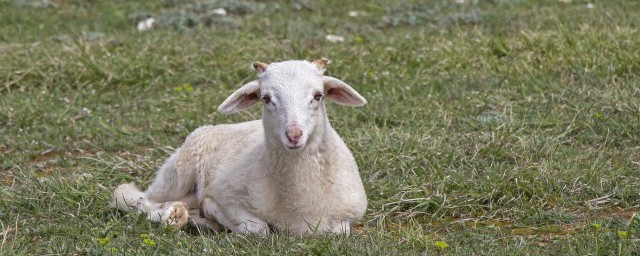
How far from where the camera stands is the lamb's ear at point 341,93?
6.09m

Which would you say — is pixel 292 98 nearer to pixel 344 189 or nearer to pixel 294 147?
pixel 294 147

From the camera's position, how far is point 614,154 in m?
7.36

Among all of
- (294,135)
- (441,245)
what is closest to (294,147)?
(294,135)

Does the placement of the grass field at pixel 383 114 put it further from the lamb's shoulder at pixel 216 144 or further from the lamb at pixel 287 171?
the lamb's shoulder at pixel 216 144

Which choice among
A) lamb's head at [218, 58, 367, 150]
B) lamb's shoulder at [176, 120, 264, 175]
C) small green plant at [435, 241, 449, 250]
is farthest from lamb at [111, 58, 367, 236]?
small green plant at [435, 241, 449, 250]

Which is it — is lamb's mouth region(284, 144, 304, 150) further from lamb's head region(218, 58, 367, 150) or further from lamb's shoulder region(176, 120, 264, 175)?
lamb's shoulder region(176, 120, 264, 175)

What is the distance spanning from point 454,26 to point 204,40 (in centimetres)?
270

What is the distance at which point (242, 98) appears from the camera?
613 centimetres

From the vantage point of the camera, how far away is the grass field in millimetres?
6047

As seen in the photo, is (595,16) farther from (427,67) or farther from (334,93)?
(334,93)

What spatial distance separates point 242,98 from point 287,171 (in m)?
0.50

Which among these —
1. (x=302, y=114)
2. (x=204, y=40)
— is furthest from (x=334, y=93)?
(x=204, y=40)

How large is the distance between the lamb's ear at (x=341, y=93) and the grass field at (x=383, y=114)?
0.75m

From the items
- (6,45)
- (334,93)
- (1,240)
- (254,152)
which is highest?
(334,93)
